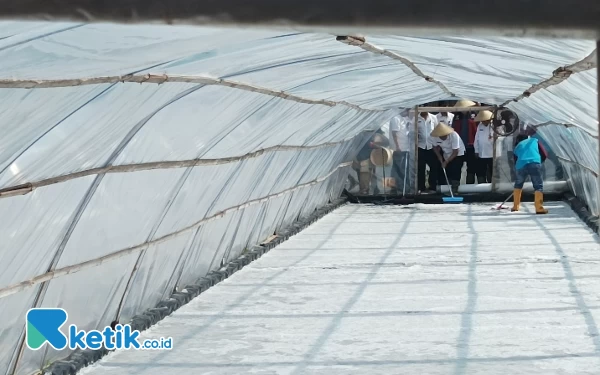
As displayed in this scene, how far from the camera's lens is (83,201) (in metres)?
4.76

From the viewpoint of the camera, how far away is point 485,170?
15.3 metres

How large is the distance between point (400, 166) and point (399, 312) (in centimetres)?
860

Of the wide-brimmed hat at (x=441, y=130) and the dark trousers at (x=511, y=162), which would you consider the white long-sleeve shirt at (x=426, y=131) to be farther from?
the dark trousers at (x=511, y=162)

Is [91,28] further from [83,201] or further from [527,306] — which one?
[527,306]

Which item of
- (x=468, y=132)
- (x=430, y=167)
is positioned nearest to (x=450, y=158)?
(x=430, y=167)

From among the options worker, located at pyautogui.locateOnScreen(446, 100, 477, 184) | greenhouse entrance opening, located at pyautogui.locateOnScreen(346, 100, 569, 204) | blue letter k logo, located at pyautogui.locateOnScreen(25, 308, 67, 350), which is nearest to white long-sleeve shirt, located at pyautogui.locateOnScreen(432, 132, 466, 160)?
greenhouse entrance opening, located at pyautogui.locateOnScreen(346, 100, 569, 204)

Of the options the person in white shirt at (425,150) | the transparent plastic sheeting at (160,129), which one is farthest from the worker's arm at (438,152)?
the transparent plastic sheeting at (160,129)

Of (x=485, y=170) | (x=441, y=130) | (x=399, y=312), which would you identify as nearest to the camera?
(x=399, y=312)

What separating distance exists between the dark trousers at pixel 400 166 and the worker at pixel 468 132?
1035mm

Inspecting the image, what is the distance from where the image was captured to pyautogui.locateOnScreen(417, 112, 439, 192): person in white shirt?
15031 mm

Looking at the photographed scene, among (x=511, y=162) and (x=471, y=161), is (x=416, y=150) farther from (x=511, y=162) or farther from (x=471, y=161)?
(x=511, y=162)

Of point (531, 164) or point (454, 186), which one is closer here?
point (531, 164)

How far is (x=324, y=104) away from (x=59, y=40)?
531 centimetres

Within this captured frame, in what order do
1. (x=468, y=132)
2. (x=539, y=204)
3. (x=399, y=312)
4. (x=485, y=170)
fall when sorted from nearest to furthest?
1. (x=399, y=312)
2. (x=539, y=204)
3. (x=485, y=170)
4. (x=468, y=132)
